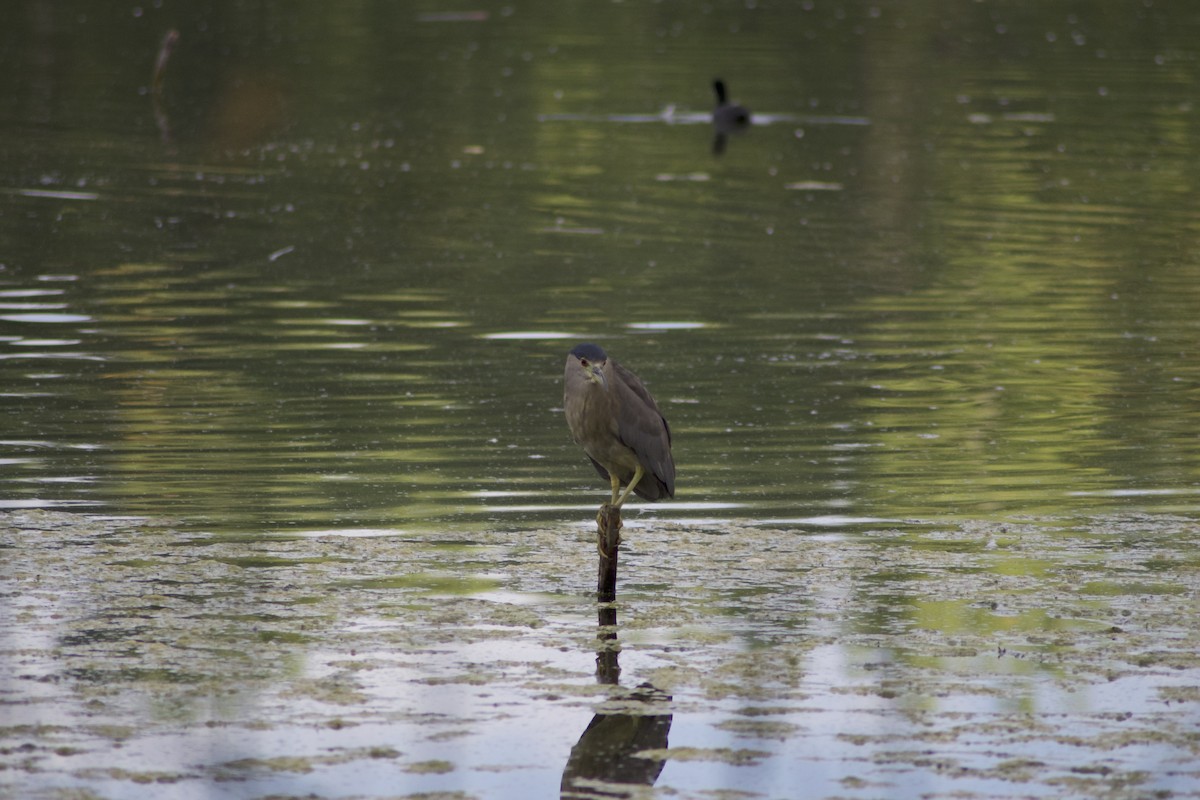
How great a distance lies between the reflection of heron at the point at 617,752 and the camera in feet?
20.6

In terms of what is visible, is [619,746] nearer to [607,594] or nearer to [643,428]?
[607,594]

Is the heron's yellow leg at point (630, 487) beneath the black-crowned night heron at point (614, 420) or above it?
beneath

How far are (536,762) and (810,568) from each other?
2644 mm

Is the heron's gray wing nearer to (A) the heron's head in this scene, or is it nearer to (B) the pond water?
(A) the heron's head

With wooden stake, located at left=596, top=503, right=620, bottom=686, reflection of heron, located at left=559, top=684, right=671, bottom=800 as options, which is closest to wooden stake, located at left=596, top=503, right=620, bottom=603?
wooden stake, located at left=596, top=503, right=620, bottom=686

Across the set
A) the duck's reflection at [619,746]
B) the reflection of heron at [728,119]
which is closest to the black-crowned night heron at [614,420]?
the duck's reflection at [619,746]

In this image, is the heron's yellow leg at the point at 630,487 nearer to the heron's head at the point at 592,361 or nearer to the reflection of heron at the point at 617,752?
the heron's head at the point at 592,361

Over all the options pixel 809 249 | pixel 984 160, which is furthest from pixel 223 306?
pixel 984 160

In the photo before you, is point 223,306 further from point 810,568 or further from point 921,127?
point 921,127

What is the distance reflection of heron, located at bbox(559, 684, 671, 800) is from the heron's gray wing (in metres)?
1.33

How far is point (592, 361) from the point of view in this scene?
7.92 meters

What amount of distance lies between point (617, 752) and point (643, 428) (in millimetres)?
1857

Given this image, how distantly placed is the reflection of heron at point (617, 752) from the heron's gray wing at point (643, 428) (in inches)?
52.2

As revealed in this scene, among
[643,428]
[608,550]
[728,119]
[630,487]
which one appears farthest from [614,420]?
[728,119]
